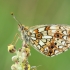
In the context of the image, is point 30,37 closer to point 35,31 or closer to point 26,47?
point 35,31

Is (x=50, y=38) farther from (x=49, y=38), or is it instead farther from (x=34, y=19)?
(x=34, y=19)

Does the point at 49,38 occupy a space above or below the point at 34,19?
below

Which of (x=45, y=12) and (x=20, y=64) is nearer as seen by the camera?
(x=20, y=64)

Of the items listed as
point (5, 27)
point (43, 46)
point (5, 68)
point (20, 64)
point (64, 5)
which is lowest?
point (20, 64)

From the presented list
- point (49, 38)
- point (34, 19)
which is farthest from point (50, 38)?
point (34, 19)

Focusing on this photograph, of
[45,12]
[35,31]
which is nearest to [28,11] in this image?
[45,12]

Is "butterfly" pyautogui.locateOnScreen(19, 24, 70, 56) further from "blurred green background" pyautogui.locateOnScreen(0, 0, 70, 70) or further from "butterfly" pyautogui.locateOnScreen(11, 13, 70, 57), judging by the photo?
"blurred green background" pyautogui.locateOnScreen(0, 0, 70, 70)

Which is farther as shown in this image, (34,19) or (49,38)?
(34,19)
